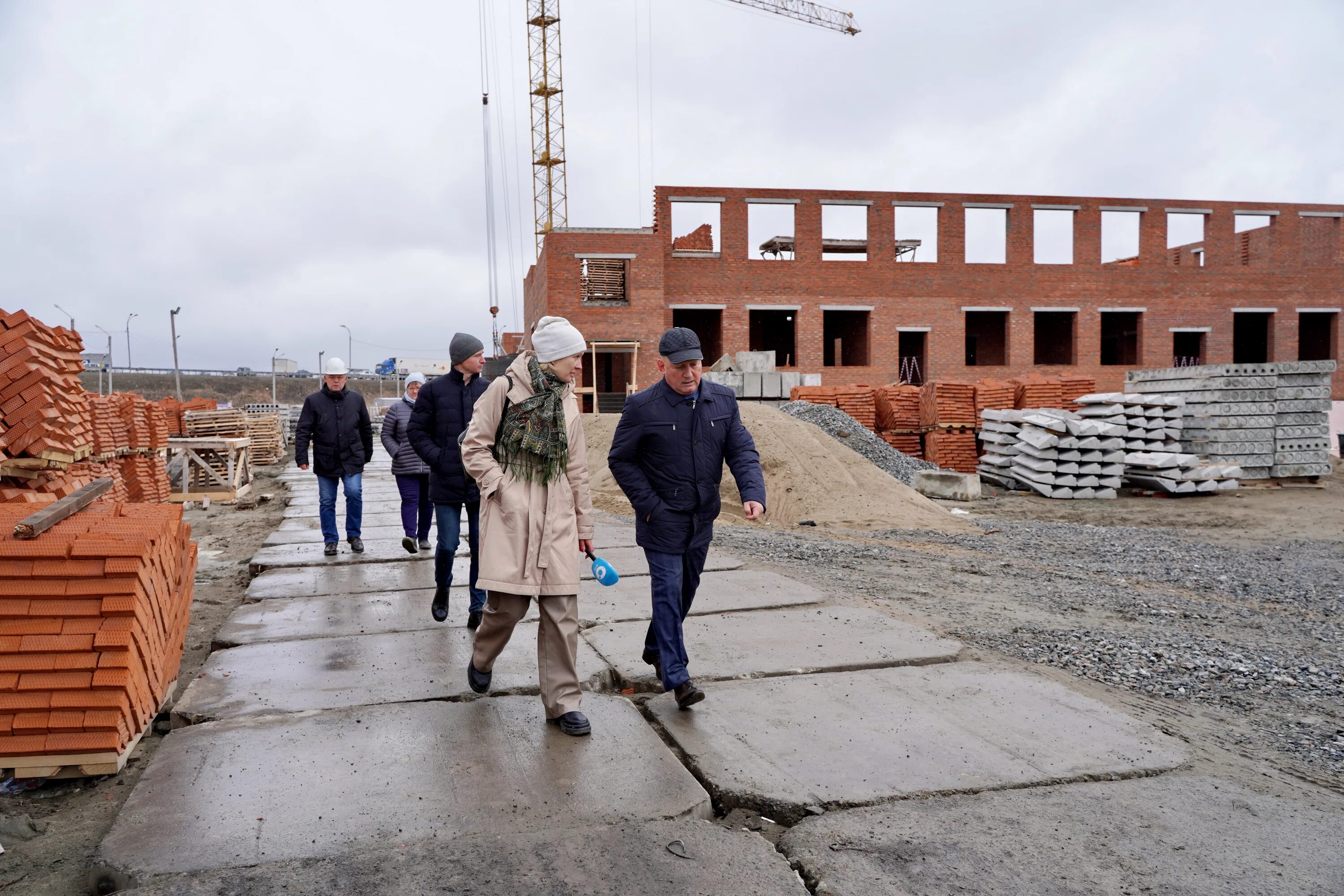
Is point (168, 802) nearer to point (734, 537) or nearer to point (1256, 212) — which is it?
point (734, 537)

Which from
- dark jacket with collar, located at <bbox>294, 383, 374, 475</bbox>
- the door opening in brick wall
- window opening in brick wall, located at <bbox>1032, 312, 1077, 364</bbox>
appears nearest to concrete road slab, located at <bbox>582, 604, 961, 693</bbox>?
dark jacket with collar, located at <bbox>294, 383, 374, 475</bbox>

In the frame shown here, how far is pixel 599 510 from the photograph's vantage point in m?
13.8

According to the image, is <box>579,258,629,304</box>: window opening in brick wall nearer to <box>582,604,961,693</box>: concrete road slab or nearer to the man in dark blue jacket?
<box>582,604,961,693</box>: concrete road slab

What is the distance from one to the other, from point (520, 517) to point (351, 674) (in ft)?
5.51

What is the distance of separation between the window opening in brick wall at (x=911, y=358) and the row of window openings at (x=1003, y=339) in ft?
0.12

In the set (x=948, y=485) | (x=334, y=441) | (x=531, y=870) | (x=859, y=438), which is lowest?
(x=948, y=485)

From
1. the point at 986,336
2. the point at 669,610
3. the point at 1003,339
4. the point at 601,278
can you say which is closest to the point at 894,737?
the point at 669,610

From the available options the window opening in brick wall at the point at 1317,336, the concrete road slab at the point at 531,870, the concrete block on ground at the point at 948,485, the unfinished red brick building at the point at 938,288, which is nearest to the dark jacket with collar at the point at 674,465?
the concrete road slab at the point at 531,870

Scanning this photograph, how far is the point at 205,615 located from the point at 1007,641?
227 inches

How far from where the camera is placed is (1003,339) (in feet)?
122

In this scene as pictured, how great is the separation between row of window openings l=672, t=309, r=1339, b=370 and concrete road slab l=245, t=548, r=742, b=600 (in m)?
26.3

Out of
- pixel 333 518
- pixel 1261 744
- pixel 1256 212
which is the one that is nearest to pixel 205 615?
pixel 333 518

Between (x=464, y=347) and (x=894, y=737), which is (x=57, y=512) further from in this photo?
(x=894, y=737)

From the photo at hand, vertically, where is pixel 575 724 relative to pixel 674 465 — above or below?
below
